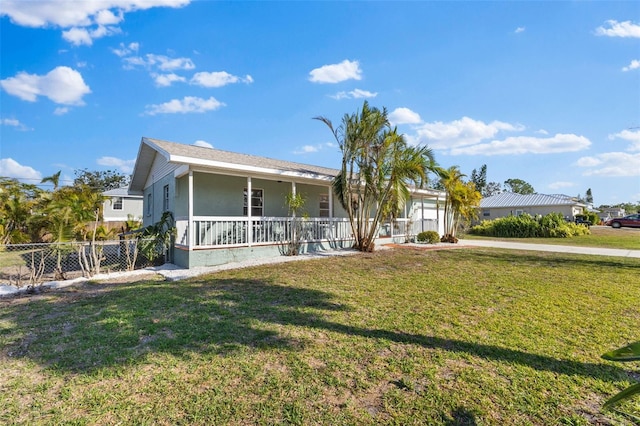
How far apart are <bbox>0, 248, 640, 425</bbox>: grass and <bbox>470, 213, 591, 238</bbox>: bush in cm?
1593

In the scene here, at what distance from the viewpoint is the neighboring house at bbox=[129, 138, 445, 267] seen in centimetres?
885

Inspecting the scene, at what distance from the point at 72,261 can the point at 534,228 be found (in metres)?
25.3

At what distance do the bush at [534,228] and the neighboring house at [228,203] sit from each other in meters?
10.7

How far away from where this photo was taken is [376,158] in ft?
34.7

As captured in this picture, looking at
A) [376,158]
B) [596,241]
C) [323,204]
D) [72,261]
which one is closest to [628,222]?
[596,241]

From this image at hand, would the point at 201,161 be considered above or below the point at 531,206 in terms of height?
above

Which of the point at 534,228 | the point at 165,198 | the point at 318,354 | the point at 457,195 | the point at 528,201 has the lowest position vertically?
the point at 318,354

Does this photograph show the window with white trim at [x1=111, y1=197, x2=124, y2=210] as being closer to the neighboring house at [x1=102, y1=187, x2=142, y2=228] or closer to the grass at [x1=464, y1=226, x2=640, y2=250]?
the neighboring house at [x1=102, y1=187, x2=142, y2=228]

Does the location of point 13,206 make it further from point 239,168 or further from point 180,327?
point 180,327

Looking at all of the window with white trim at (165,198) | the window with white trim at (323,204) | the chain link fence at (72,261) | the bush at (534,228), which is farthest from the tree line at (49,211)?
the bush at (534,228)

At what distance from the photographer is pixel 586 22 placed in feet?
27.5

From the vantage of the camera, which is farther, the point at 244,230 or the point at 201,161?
the point at 244,230

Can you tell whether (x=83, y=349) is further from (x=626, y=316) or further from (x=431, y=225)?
(x=431, y=225)

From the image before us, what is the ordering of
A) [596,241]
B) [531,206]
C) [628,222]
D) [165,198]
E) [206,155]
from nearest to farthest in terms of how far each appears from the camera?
1. [206,155]
2. [165,198]
3. [596,241]
4. [628,222]
5. [531,206]
